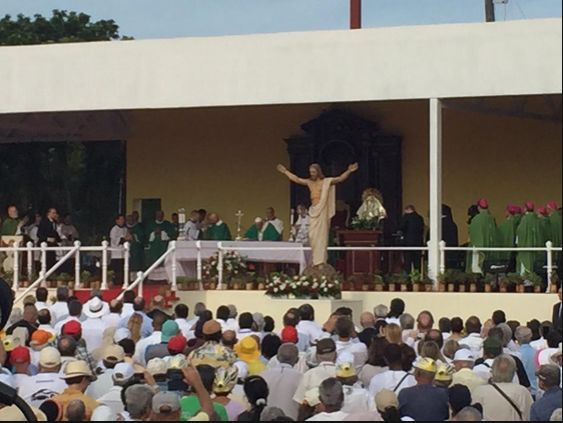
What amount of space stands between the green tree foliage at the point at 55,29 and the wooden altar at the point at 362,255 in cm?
2701

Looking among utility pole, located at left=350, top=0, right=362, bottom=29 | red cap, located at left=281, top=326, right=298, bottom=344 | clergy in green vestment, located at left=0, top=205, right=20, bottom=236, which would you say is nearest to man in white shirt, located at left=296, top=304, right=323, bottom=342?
red cap, located at left=281, top=326, right=298, bottom=344

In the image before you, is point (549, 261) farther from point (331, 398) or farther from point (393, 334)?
point (331, 398)

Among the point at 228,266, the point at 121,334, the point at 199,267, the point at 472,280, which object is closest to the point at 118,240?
the point at 228,266

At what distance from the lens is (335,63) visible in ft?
63.4

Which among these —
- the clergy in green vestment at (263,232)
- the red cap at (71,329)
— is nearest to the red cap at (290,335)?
the red cap at (71,329)

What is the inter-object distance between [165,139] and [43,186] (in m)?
6.42

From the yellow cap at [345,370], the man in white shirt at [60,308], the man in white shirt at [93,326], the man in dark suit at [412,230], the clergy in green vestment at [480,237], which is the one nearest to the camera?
the yellow cap at [345,370]

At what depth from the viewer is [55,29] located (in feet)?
154

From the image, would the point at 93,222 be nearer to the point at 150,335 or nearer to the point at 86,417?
the point at 150,335

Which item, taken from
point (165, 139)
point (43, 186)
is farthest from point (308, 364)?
point (43, 186)

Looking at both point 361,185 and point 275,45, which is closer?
point 275,45

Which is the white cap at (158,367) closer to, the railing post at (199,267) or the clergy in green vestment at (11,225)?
the railing post at (199,267)

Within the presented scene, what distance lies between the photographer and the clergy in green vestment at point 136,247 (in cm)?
2334

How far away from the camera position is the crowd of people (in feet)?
23.2
